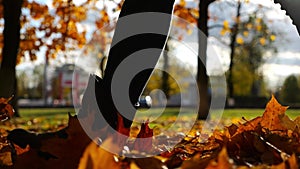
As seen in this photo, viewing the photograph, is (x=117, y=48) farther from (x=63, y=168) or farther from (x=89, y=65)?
(x=89, y=65)

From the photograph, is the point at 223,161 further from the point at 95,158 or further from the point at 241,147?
the point at 241,147

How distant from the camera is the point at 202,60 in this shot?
13.7m

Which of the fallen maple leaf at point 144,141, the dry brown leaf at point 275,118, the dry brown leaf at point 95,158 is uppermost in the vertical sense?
the dry brown leaf at point 95,158

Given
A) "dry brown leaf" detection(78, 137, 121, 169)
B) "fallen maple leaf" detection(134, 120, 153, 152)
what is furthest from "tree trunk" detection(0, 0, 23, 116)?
"dry brown leaf" detection(78, 137, 121, 169)

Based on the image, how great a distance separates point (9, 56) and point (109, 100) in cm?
1077

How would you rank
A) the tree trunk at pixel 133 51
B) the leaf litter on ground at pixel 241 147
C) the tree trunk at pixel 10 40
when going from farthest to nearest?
A: the tree trunk at pixel 10 40 → the tree trunk at pixel 133 51 → the leaf litter on ground at pixel 241 147

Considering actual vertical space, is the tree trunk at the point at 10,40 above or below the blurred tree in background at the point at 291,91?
above

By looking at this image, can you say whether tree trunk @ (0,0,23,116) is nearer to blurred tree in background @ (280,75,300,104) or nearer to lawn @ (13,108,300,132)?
lawn @ (13,108,300,132)

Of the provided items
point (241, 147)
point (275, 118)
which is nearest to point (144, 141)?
point (241, 147)

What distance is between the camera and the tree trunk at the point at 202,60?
42.3 feet

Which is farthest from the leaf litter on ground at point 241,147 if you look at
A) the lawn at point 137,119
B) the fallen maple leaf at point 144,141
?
the lawn at point 137,119

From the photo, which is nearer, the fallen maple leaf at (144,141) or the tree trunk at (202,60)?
the fallen maple leaf at (144,141)

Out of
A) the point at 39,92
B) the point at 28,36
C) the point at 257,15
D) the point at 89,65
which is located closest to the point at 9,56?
the point at 28,36

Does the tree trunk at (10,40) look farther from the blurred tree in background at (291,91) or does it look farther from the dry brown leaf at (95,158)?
the blurred tree in background at (291,91)
